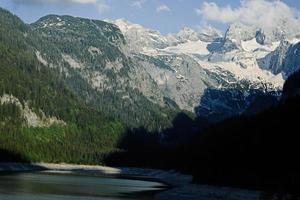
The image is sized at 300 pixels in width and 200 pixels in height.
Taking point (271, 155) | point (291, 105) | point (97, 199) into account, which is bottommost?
point (97, 199)

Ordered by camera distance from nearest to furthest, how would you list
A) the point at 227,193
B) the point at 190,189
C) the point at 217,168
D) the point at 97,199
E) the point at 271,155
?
the point at 97,199
the point at 227,193
the point at 271,155
the point at 190,189
the point at 217,168

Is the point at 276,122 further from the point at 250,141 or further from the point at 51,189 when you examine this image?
the point at 51,189

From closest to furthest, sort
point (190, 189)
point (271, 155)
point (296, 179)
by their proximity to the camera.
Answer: point (296, 179)
point (271, 155)
point (190, 189)

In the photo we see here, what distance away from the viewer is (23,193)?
470ft

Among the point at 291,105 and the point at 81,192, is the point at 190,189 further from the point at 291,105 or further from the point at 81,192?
the point at 291,105

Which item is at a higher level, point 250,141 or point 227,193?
point 250,141

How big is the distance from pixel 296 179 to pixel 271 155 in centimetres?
3326

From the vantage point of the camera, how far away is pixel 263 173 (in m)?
154

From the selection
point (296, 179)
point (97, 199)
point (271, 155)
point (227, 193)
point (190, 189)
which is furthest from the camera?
point (190, 189)

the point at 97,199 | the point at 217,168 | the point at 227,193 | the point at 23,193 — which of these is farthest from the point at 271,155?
the point at 23,193

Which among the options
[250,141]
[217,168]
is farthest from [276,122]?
[217,168]

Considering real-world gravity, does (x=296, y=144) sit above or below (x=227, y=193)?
above

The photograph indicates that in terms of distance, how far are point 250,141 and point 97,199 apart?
5462cm

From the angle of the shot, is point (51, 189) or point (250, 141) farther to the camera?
point (250, 141)
